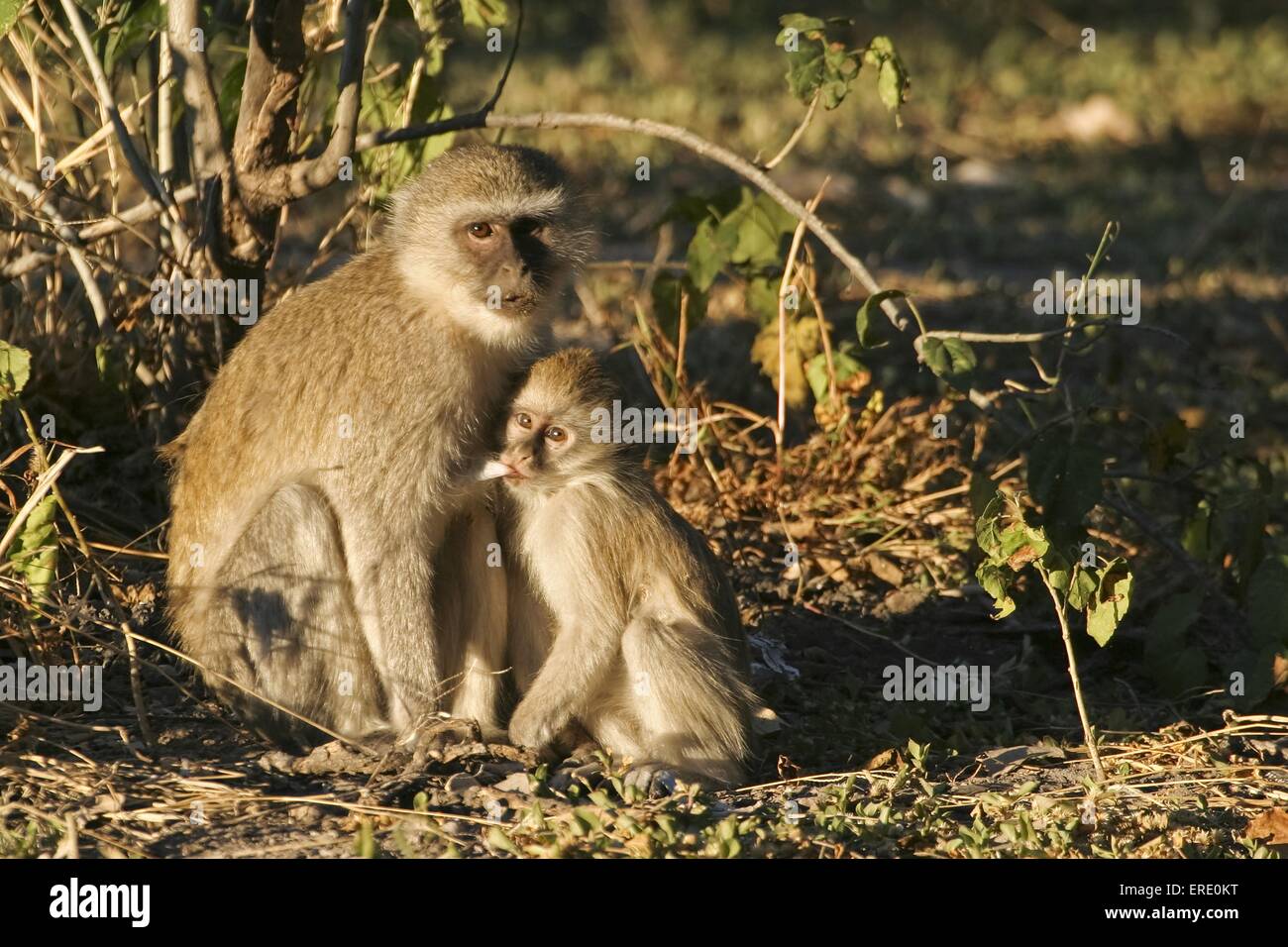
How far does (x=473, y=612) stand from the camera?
476 centimetres

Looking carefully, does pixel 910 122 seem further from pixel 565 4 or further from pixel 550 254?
pixel 550 254

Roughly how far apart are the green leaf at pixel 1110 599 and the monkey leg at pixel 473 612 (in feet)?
5.52

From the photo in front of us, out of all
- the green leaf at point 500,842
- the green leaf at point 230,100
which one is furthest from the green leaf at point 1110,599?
the green leaf at point 230,100

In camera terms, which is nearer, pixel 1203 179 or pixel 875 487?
pixel 875 487

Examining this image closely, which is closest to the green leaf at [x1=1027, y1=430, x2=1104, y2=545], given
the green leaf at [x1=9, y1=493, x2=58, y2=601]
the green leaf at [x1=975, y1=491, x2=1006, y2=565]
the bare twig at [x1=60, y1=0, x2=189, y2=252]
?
the green leaf at [x1=975, y1=491, x2=1006, y2=565]

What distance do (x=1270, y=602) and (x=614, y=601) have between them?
2053mm

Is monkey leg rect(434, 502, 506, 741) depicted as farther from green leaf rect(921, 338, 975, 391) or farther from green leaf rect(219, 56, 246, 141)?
green leaf rect(219, 56, 246, 141)

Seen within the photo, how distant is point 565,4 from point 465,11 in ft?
37.0

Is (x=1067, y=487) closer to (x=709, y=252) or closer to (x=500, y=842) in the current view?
(x=709, y=252)

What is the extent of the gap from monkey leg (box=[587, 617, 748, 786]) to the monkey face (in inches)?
38.4

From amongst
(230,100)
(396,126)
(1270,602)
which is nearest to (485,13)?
(396,126)

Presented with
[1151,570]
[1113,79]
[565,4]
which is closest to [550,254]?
[1151,570]

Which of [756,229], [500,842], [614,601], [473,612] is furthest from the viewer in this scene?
[756,229]

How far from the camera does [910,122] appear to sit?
12633 millimetres
